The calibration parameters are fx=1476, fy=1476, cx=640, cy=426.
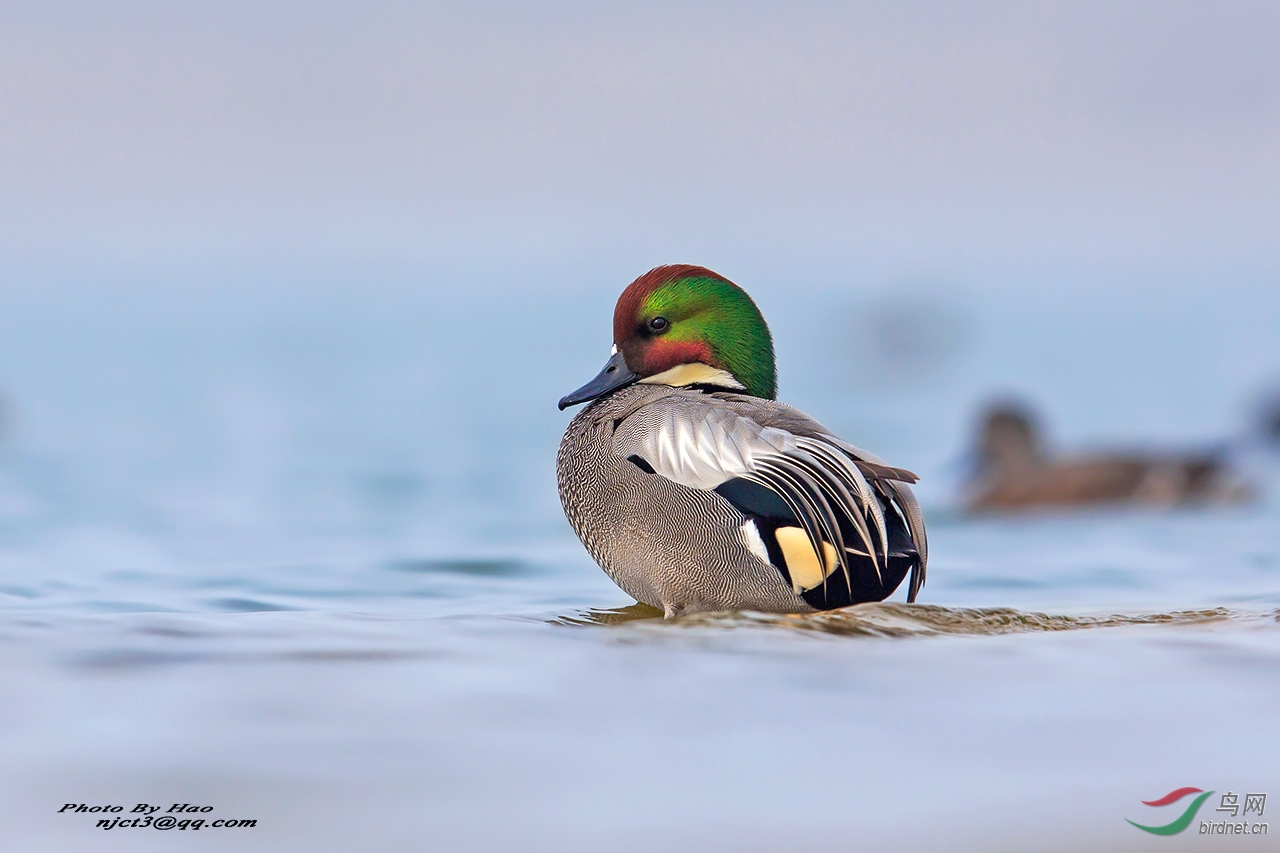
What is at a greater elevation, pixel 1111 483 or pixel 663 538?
pixel 1111 483

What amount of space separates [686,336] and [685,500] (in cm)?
72

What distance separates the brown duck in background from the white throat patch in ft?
19.5

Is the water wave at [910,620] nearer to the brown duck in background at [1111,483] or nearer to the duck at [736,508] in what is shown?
the duck at [736,508]

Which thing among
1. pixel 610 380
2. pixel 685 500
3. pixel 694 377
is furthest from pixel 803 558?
pixel 610 380

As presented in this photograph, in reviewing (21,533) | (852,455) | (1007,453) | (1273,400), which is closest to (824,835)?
(852,455)

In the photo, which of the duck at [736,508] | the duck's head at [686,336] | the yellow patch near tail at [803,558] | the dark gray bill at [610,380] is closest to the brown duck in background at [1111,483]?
the duck's head at [686,336]

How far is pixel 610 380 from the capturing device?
4.85 meters

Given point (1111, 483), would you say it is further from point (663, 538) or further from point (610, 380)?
point (663, 538)

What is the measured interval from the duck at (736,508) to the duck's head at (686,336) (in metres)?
0.15

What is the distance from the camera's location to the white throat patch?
15.8 feet

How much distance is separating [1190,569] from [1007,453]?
4.68 meters

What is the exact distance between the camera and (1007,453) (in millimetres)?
11523

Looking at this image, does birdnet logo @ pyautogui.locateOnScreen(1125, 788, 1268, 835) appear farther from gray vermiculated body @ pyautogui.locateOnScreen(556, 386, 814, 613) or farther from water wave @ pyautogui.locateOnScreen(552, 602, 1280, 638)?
gray vermiculated body @ pyautogui.locateOnScreen(556, 386, 814, 613)

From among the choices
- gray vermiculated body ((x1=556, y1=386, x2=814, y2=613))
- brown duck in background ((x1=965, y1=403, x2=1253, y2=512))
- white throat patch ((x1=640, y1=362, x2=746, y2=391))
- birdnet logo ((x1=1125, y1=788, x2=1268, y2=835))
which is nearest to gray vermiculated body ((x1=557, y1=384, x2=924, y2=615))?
gray vermiculated body ((x1=556, y1=386, x2=814, y2=613))
